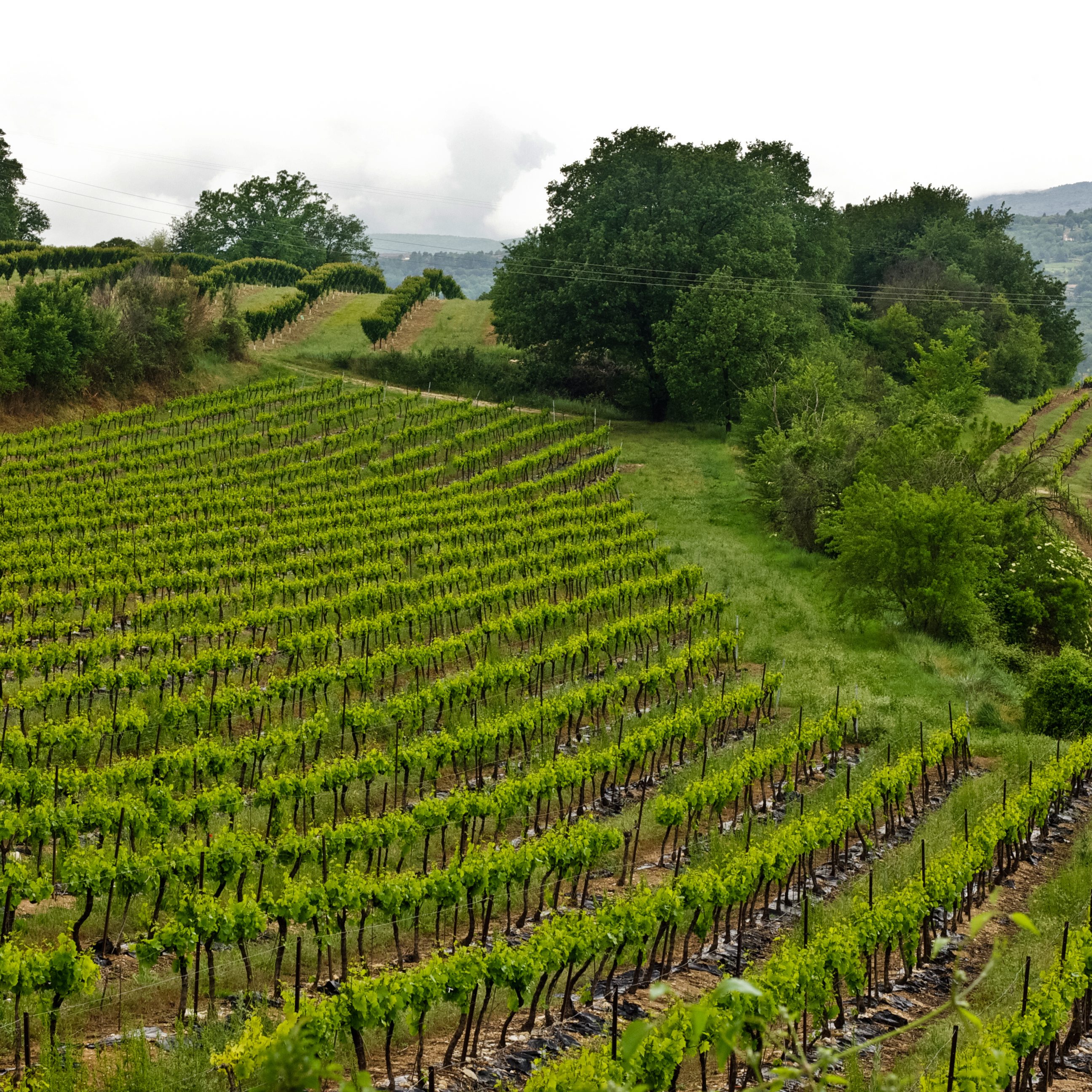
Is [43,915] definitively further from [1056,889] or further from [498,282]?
[498,282]

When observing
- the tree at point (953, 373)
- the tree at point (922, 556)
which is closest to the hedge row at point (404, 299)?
the tree at point (953, 373)

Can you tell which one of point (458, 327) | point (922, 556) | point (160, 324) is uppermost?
point (458, 327)

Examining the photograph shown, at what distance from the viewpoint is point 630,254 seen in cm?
4862

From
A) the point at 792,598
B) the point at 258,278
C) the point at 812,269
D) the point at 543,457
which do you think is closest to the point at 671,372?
the point at 543,457

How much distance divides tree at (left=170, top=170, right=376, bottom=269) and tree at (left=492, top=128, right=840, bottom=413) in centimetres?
5590

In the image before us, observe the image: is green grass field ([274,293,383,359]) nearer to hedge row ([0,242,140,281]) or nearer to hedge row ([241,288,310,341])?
hedge row ([241,288,310,341])

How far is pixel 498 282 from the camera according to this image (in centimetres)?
5450

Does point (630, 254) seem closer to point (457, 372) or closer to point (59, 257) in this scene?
point (457, 372)

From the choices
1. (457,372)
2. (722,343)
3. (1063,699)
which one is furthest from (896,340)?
(1063,699)

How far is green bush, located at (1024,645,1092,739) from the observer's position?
70.8ft

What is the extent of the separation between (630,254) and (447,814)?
38516mm

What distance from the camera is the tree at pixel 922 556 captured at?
2719cm

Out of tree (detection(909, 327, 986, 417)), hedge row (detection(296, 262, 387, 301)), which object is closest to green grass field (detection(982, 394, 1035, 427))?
tree (detection(909, 327, 986, 417))

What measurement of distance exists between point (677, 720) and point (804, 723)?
108 inches
